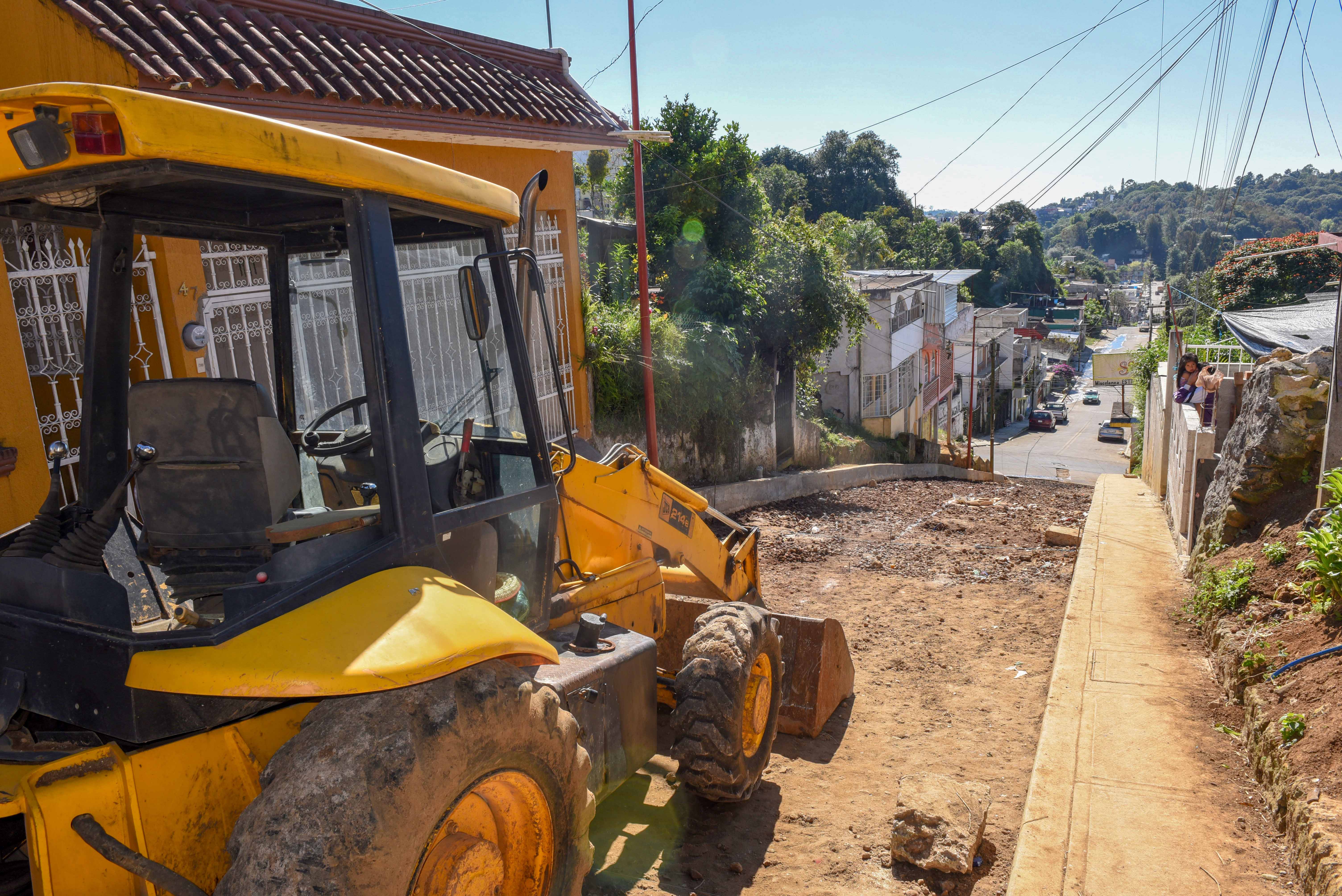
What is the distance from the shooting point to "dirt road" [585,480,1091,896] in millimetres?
4113

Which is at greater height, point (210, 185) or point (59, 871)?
point (210, 185)

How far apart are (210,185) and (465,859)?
2143 millimetres

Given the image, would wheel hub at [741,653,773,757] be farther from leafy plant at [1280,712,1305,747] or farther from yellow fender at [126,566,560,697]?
leafy plant at [1280,712,1305,747]

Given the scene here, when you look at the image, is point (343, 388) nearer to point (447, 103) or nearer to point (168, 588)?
point (168, 588)

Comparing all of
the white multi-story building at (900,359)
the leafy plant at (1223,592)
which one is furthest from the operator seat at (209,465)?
the white multi-story building at (900,359)

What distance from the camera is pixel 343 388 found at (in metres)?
3.46

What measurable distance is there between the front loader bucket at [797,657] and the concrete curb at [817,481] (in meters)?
5.83

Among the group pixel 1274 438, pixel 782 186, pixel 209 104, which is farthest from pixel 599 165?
pixel 782 186

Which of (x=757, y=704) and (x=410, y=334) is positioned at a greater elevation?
(x=410, y=334)

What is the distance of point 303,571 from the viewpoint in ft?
8.03

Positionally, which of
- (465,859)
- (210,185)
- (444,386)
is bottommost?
(465,859)

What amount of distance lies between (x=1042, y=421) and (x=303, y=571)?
57.4 m

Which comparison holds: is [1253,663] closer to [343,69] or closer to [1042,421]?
[343,69]

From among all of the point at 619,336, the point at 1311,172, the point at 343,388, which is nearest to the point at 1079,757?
the point at 343,388
